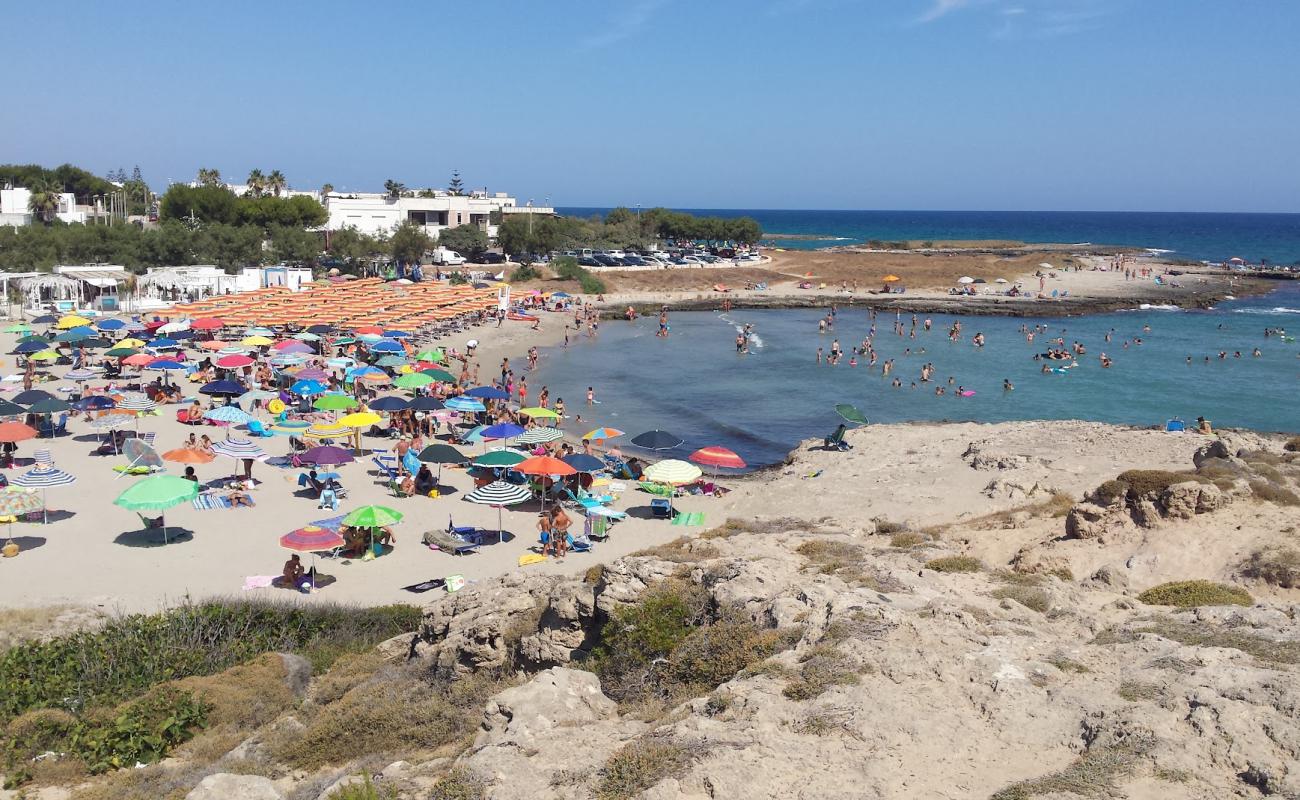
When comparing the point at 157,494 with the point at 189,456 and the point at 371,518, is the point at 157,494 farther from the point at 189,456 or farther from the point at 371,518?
the point at 189,456

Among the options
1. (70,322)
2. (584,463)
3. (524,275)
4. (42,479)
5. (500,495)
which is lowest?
(500,495)

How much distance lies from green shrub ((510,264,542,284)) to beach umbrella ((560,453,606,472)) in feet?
161

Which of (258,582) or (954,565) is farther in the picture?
(258,582)

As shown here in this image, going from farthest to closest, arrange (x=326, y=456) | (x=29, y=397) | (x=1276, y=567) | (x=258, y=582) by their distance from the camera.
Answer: (x=29, y=397), (x=326, y=456), (x=258, y=582), (x=1276, y=567)

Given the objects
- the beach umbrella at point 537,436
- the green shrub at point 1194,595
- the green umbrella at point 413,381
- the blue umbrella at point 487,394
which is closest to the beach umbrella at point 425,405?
the green umbrella at point 413,381

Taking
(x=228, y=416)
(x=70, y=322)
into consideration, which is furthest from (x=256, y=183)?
(x=228, y=416)

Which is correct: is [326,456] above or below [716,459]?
above

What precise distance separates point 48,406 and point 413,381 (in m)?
9.21

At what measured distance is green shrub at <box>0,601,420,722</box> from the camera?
469 inches

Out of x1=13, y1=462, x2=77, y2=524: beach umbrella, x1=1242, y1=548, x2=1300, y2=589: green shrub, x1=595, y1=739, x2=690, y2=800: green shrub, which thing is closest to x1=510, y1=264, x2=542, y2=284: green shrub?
x1=13, y1=462, x2=77, y2=524: beach umbrella

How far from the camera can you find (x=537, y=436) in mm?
23625

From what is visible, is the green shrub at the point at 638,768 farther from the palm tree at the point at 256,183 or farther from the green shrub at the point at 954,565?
the palm tree at the point at 256,183

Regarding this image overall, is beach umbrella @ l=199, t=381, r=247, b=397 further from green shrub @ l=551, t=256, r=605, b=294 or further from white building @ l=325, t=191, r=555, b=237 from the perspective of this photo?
white building @ l=325, t=191, r=555, b=237

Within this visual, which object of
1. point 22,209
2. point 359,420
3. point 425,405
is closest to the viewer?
point 359,420
